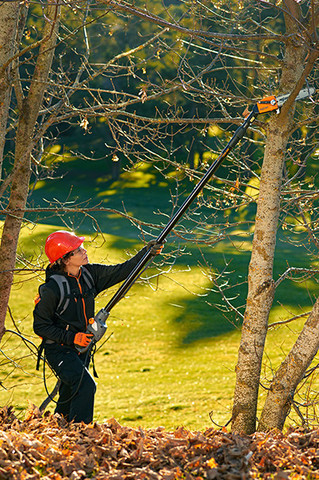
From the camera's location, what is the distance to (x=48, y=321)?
457 centimetres

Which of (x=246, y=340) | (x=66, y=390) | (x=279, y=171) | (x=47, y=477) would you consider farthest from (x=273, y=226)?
(x=47, y=477)

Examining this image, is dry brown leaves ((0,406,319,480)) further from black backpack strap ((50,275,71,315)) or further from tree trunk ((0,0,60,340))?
tree trunk ((0,0,60,340))

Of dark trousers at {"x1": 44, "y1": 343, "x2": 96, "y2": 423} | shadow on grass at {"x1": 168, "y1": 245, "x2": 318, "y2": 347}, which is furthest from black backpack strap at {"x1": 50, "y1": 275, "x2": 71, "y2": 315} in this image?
shadow on grass at {"x1": 168, "y1": 245, "x2": 318, "y2": 347}

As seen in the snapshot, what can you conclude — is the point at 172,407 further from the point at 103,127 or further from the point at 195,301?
the point at 103,127

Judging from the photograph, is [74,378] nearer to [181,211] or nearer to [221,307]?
[181,211]

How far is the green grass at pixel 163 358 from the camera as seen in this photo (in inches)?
394

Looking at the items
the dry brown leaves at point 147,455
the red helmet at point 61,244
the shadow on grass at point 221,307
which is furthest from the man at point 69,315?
the shadow on grass at point 221,307

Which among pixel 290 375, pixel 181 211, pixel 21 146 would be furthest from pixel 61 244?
pixel 290 375

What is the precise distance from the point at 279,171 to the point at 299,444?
259 cm

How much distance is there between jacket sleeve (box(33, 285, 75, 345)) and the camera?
14.8ft

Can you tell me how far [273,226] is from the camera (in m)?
5.20

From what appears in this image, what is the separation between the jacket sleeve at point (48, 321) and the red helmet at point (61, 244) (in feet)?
1.08

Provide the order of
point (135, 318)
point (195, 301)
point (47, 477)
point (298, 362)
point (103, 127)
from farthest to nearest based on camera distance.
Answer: point (103, 127), point (195, 301), point (135, 318), point (298, 362), point (47, 477)

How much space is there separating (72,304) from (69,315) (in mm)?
105
